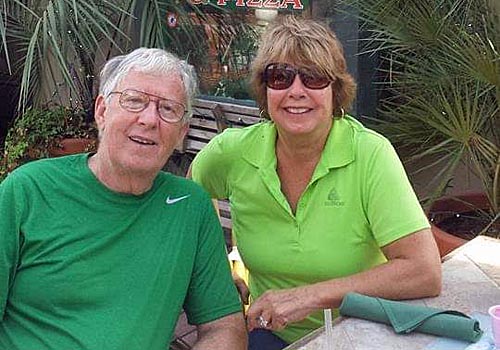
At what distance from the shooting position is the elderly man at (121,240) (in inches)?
63.1

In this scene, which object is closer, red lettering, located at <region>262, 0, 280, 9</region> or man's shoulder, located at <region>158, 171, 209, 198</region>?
man's shoulder, located at <region>158, 171, 209, 198</region>

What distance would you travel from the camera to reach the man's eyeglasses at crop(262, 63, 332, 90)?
73.1 inches

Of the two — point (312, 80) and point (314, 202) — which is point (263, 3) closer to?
point (312, 80)

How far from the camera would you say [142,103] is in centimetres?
172

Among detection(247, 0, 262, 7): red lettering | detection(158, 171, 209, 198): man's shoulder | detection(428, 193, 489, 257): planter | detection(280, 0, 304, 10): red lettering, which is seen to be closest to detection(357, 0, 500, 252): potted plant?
detection(428, 193, 489, 257): planter

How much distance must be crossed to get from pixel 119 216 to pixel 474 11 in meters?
2.16

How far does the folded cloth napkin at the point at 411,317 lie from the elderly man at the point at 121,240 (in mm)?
311

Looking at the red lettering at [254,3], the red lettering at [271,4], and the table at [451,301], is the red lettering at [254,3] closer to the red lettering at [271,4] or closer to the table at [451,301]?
the red lettering at [271,4]

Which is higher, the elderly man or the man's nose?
the man's nose

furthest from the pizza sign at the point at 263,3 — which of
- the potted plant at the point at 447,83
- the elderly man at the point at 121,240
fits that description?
the elderly man at the point at 121,240

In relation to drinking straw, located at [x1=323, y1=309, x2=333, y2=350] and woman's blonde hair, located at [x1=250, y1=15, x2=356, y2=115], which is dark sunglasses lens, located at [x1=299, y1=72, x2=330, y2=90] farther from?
drinking straw, located at [x1=323, y1=309, x2=333, y2=350]

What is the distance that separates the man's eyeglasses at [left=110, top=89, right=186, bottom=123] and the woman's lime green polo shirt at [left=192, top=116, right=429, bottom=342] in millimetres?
343

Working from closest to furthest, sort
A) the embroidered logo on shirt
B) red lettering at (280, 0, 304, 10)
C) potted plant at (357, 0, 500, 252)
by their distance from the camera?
the embroidered logo on shirt
potted plant at (357, 0, 500, 252)
red lettering at (280, 0, 304, 10)

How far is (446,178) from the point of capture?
3.21m
